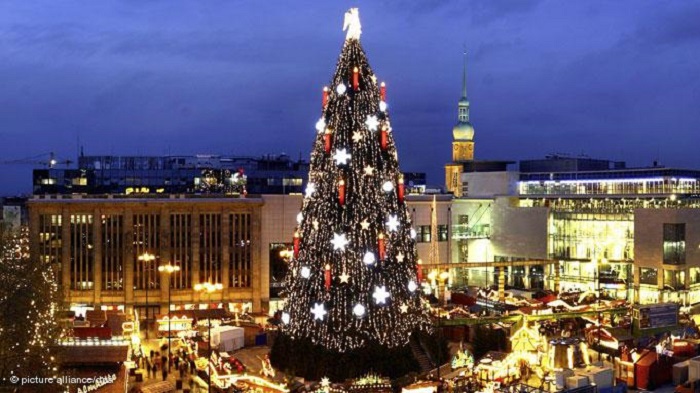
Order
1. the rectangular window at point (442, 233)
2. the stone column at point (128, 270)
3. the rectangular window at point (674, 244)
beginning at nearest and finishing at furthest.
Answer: the stone column at point (128, 270) < the rectangular window at point (674, 244) < the rectangular window at point (442, 233)

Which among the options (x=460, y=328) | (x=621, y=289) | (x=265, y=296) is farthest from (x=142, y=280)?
(x=621, y=289)

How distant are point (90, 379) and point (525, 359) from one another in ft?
74.0

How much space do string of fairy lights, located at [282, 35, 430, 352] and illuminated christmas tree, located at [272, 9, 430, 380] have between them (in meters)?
0.05

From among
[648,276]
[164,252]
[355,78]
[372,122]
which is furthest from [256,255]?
[648,276]

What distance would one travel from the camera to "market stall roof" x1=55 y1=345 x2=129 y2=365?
→ 43500 mm

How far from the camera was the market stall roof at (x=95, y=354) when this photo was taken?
4350cm

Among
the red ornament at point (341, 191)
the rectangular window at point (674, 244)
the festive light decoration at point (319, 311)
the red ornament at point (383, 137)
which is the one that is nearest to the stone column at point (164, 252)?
the festive light decoration at point (319, 311)

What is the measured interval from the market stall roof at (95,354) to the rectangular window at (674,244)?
46733 millimetres

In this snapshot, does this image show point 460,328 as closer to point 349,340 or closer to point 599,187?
point 349,340

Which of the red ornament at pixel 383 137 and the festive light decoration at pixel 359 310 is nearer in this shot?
the festive light decoration at pixel 359 310

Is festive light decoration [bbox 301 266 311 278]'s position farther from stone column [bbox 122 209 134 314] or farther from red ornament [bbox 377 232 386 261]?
stone column [bbox 122 209 134 314]

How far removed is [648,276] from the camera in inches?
2687

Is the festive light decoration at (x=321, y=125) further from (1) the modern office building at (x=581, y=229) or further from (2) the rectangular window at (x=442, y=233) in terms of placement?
(2) the rectangular window at (x=442, y=233)

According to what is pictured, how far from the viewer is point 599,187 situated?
80.4 meters
